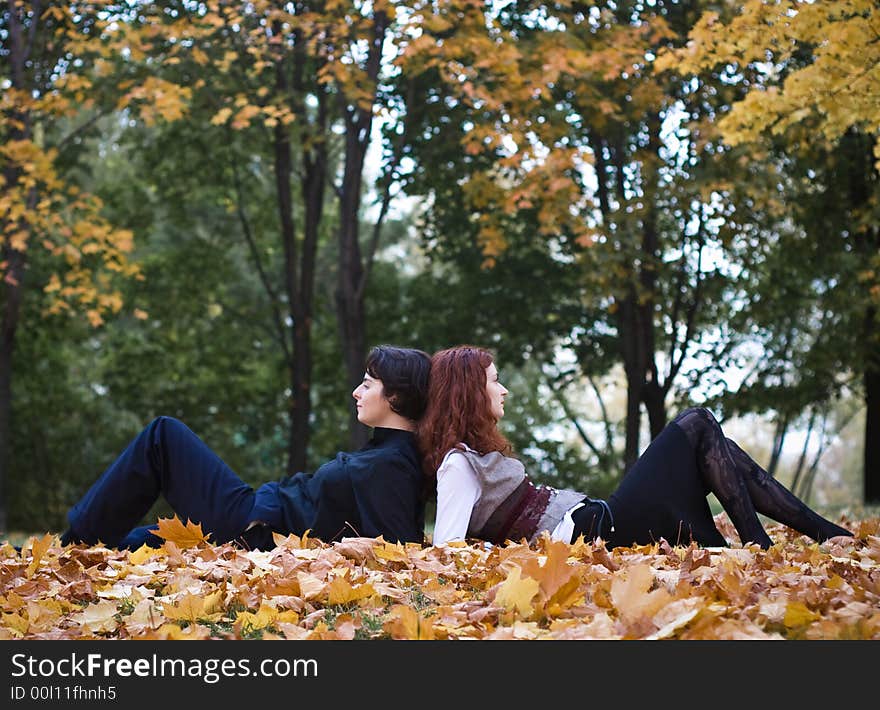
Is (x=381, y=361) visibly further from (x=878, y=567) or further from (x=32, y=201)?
(x=32, y=201)

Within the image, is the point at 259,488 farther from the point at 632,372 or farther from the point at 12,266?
the point at 632,372

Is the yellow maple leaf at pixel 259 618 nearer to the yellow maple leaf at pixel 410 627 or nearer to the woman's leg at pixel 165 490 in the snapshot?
the yellow maple leaf at pixel 410 627

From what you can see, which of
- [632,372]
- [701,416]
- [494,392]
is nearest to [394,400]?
[494,392]

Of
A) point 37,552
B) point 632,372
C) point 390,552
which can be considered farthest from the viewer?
point 632,372

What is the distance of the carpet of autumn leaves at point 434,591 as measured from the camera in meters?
2.84

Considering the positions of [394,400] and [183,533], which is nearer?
[183,533]

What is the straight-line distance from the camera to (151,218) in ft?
59.4

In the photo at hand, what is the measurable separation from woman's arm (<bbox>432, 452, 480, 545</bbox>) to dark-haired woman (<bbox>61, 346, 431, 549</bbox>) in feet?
0.77

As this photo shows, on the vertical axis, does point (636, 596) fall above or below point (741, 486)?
below

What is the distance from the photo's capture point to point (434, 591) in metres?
3.41

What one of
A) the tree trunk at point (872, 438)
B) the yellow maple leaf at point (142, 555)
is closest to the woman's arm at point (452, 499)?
the yellow maple leaf at point (142, 555)

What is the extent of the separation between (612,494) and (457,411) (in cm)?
76
